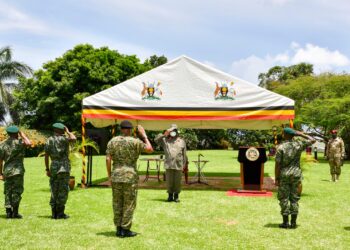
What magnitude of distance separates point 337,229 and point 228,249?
2662mm

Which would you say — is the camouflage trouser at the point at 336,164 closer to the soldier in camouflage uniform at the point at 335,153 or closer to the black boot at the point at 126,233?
the soldier in camouflage uniform at the point at 335,153

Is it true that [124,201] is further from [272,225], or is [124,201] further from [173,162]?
[173,162]

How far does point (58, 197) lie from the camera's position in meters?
A: 8.34

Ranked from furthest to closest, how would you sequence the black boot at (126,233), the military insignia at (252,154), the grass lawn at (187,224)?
the military insignia at (252,154) → the black boot at (126,233) → the grass lawn at (187,224)

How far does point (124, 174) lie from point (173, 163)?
165 inches

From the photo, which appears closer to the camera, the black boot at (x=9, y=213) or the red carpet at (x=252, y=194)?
the black boot at (x=9, y=213)

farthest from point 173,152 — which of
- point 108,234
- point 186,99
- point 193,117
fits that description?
point 108,234

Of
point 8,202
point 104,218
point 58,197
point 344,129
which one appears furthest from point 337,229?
point 344,129

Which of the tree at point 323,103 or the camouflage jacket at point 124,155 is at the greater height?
the tree at point 323,103

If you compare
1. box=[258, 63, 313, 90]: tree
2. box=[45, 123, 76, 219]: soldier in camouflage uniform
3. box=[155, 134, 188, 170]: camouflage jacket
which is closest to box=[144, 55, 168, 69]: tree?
box=[258, 63, 313, 90]: tree

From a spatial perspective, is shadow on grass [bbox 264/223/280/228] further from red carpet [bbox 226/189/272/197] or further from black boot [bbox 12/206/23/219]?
black boot [bbox 12/206/23/219]

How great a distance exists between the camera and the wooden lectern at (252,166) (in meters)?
12.7

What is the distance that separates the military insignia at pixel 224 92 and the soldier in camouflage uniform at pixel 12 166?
646cm

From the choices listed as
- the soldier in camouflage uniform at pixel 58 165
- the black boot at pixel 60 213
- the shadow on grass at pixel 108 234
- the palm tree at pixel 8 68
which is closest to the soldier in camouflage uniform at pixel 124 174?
the shadow on grass at pixel 108 234
